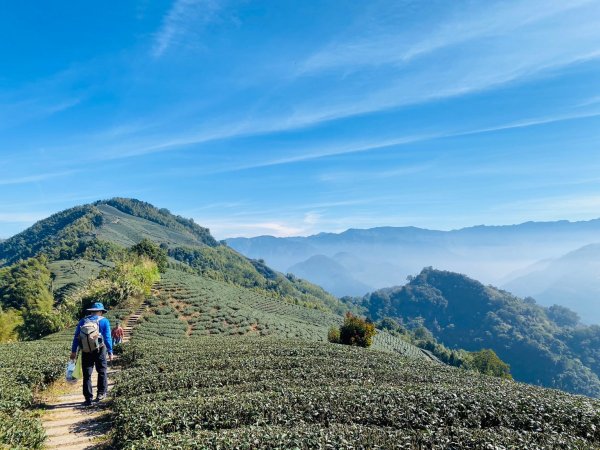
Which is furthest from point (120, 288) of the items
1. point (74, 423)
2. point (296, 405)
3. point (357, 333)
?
point (296, 405)

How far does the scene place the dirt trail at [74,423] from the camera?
9.35 m

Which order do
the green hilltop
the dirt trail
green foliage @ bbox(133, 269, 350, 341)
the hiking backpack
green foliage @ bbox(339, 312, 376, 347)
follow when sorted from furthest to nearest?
1. green foliage @ bbox(133, 269, 350, 341)
2. green foliage @ bbox(339, 312, 376, 347)
3. the hiking backpack
4. the dirt trail
5. the green hilltop

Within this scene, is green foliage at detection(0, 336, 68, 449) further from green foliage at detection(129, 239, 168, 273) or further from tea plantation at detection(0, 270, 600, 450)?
green foliage at detection(129, 239, 168, 273)

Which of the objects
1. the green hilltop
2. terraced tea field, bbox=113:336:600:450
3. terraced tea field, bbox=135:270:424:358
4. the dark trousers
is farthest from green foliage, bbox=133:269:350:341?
terraced tea field, bbox=113:336:600:450

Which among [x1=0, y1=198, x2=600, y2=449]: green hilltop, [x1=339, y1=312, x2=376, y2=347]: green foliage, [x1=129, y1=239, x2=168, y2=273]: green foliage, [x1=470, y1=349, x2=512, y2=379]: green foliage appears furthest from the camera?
[x1=470, y1=349, x2=512, y2=379]: green foliage

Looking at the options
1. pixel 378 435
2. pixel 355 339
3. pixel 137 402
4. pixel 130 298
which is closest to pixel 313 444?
pixel 378 435

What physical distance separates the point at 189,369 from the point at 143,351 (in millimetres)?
6774

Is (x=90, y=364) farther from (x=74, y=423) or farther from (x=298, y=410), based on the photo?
(x=298, y=410)

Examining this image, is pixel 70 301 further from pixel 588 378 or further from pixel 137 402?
pixel 588 378

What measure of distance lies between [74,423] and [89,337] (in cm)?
252

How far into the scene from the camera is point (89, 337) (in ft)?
38.8

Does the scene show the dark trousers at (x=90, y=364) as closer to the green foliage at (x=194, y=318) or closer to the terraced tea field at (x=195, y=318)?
the green foliage at (x=194, y=318)

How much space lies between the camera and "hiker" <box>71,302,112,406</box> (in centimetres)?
1187

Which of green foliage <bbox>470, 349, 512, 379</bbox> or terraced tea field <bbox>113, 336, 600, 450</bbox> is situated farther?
green foliage <bbox>470, 349, 512, 379</bbox>
